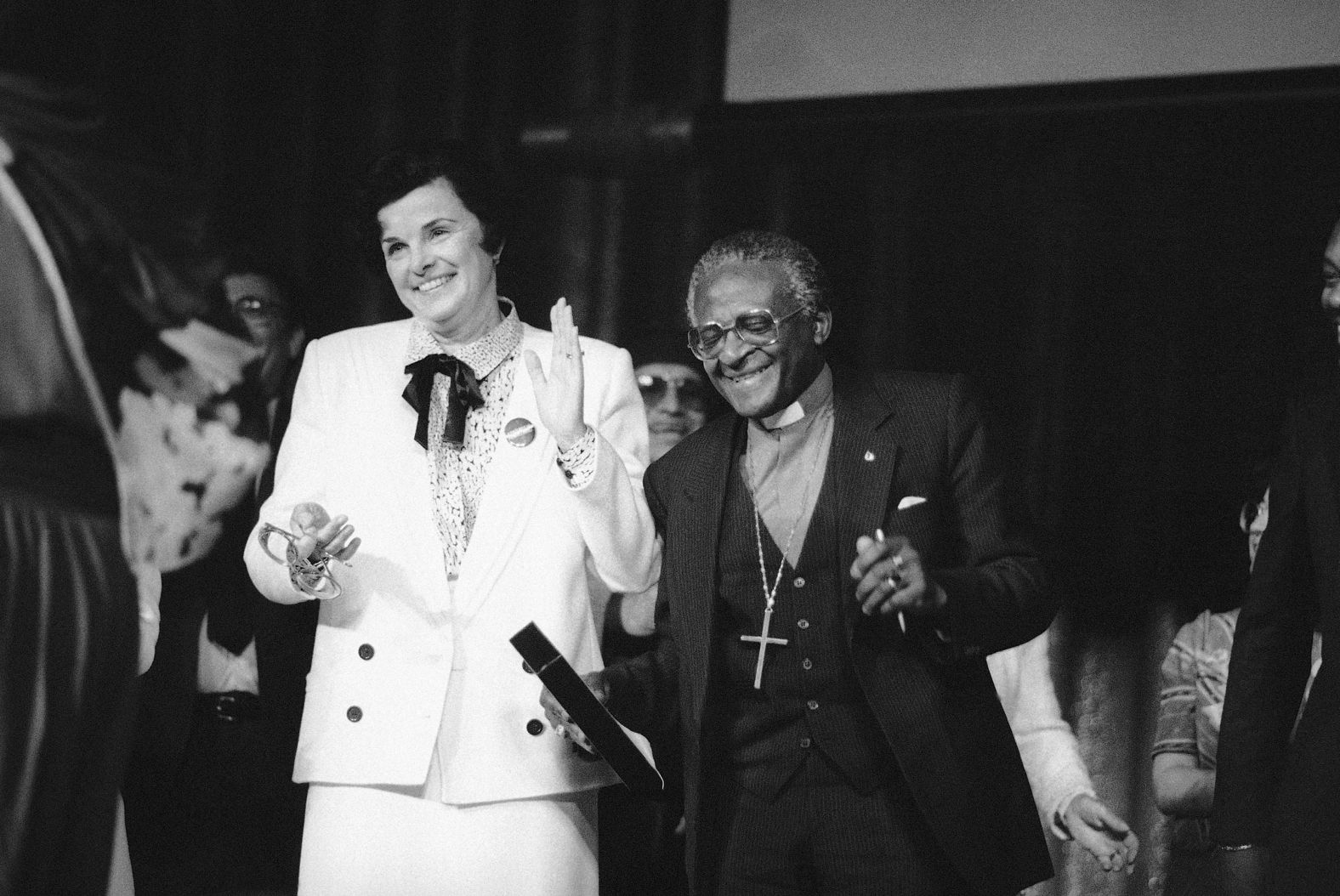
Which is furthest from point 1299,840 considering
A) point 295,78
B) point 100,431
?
point 295,78

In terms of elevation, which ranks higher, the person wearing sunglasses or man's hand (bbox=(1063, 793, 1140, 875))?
the person wearing sunglasses

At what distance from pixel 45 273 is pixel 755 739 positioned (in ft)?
5.73

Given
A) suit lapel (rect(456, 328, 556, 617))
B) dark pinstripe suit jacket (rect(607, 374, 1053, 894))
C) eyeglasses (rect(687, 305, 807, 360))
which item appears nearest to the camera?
dark pinstripe suit jacket (rect(607, 374, 1053, 894))

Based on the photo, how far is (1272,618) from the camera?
7.19 feet

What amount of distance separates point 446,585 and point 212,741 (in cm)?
119

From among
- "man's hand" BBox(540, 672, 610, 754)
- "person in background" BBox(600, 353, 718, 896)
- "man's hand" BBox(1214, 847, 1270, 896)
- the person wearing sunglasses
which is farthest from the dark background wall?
"man's hand" BBox(540, 672, 610, 754)

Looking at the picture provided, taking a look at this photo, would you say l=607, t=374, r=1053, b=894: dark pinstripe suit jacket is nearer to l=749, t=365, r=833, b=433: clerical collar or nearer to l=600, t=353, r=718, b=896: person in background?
l=749, t=365, r=833, b=433: clerical collar

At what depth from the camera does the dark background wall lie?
3637 mm

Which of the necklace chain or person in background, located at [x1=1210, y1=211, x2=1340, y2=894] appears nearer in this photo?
person in background, located at [x1=1210, y1=211, x2=1340, y2=894]

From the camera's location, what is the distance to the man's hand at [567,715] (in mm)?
2650

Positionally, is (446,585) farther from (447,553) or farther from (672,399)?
(672,399)

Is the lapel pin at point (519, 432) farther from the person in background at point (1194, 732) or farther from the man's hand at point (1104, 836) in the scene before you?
the person in background at point (1194, 732)

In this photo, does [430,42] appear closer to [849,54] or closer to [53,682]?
[849,54]

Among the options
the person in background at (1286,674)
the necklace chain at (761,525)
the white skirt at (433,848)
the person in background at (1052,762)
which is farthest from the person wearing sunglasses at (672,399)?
the person in background at (1286,674)
